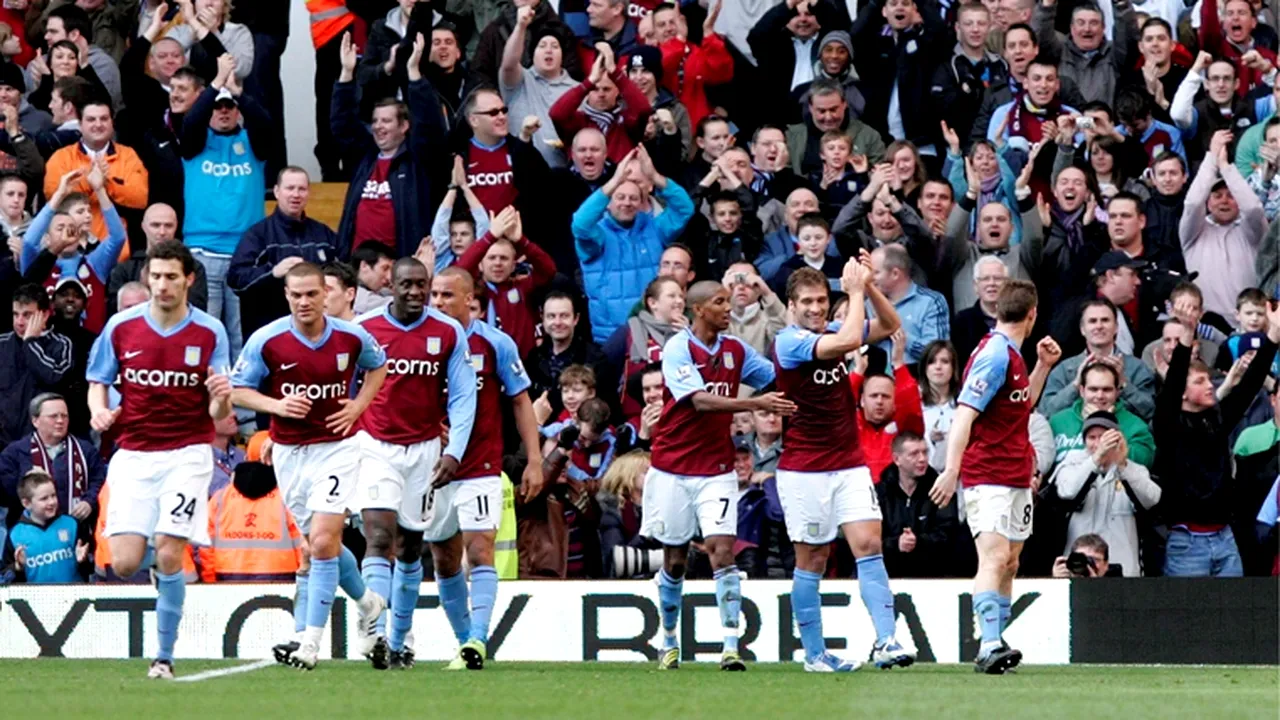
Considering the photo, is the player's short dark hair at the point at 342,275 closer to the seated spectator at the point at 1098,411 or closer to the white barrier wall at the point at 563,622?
the white barrier wall at the point at 563,622

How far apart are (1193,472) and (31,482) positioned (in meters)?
7.86

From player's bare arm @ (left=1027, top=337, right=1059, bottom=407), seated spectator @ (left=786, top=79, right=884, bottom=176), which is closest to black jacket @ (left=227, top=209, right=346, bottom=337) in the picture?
seated spectator @ (left=786, top=79, right=884, bottom=176)

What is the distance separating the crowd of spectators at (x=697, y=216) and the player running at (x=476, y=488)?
97 cm

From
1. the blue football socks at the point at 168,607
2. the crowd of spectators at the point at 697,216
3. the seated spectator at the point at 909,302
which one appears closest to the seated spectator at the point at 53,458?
the crowd of spectators at the point at 697,216

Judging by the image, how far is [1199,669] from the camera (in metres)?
14.1

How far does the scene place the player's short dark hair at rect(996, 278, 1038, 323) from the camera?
40.2 ft

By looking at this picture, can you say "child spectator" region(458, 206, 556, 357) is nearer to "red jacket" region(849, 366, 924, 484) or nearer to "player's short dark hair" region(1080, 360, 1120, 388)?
"red jacket" region(849, 366, 924, 484)

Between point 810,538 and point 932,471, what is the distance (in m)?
2.79

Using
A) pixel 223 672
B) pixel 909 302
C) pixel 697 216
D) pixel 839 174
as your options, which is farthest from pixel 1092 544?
pixel 223 672

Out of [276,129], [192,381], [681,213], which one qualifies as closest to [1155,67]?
[681,213]

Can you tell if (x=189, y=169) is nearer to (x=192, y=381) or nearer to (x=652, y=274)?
(x=652, y=274)

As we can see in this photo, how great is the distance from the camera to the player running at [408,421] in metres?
12.7

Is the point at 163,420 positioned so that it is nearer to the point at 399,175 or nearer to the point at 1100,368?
the point at 399,175

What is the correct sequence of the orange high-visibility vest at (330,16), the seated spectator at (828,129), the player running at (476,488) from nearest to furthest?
1. the player running at (476,488)
2. the seated spectator at (828,129)
3. the orange high-visibility vest at (330,16)
